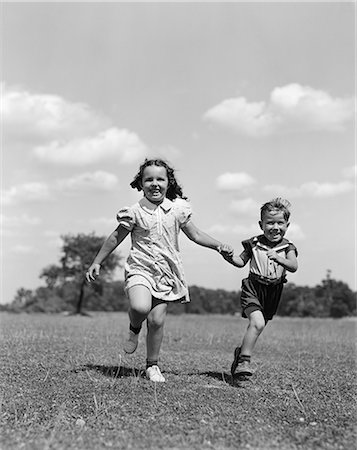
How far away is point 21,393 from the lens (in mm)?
5133

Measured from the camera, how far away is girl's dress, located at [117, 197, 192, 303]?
6.20m

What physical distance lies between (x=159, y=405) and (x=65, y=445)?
1226 millimetres

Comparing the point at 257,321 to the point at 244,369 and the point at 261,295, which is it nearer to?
the point at 261,295

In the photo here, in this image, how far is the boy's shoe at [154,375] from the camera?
5.85 meters

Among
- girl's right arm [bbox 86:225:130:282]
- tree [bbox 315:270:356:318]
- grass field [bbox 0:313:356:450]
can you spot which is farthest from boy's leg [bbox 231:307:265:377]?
tree [bbox 315:270:356:318]

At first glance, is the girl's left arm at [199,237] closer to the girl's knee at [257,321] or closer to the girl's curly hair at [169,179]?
the girl's curly hair at [169,179]

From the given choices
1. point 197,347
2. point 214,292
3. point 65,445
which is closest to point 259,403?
point 65,445

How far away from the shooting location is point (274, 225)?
652 centimetres

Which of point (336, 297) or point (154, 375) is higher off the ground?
point (336, 297)

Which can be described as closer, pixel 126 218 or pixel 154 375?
pixel 154 375

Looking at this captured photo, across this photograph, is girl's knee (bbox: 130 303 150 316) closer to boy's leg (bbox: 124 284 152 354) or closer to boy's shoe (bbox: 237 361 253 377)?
boy's leg (bbox: 124 284 152 354)

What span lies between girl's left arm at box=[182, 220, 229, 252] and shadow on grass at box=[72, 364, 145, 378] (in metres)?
1.62

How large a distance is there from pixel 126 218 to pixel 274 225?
5.52 feet

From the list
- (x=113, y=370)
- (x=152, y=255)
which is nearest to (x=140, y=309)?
(x=152, y=255)
